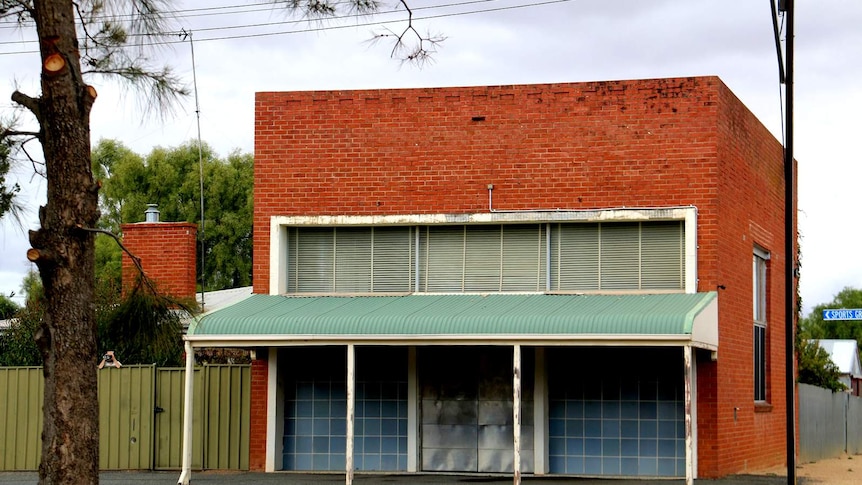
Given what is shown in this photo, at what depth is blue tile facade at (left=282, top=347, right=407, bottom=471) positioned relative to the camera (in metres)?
20.2

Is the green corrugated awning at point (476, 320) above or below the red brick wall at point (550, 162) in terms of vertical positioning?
below

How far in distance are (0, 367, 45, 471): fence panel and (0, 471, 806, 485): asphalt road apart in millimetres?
1496

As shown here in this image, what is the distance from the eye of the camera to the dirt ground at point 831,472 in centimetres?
2118

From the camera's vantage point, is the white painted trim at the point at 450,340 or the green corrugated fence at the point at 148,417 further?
the green corrugated fence at the point at 148,417

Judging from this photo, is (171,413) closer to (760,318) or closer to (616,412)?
(616,412)

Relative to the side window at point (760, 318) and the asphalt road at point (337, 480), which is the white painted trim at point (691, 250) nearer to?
the asphalt road at point (337, 480)

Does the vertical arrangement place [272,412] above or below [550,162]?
below

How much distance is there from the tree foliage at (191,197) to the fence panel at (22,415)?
3051 cm

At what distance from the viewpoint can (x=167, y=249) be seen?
1070 inches

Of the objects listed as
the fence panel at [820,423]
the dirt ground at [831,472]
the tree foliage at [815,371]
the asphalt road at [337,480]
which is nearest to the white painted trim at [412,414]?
the asphalt road at [337,480]

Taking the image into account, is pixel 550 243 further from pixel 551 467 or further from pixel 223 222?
pixel 223 222

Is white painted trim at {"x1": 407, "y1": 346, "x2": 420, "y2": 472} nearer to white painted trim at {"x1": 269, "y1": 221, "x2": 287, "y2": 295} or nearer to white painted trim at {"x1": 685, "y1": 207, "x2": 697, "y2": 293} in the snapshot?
white painted trim at {"x1": 269, "y1": 221, "x2": 287, "y2": 295}

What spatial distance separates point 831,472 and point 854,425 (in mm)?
11967

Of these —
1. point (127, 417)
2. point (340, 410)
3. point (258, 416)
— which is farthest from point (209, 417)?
point (340, 410)
